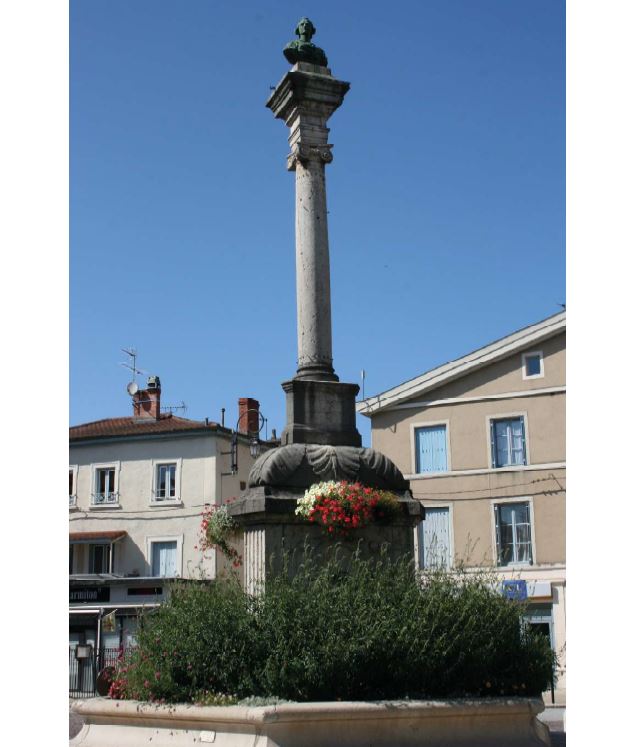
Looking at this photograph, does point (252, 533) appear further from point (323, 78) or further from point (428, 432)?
point (428, 432)

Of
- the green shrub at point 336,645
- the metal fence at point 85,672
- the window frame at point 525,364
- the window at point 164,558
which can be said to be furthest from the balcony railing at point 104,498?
the green shrub at point 336,645

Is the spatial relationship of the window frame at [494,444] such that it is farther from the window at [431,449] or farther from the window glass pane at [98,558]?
the window glass pane at [98,558]

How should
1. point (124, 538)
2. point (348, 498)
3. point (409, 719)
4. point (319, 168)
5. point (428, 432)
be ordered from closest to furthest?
point (409, 719) < point (348, 498) < point (319, 168) < point (428, 432) < point (124, 538)

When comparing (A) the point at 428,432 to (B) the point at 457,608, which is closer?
(B) the point at 457,608

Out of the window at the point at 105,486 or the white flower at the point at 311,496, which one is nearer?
the white flower at the point at 311,496

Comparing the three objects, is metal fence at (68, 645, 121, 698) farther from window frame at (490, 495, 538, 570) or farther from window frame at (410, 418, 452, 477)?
window frame at (490, 495, 538, 570)

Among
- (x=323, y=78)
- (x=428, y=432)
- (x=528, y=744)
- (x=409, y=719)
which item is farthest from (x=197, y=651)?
(x=428, y=432)

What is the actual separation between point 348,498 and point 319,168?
3.79 meters

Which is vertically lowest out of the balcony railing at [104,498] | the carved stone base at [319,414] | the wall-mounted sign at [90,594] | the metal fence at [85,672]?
the metal fence at [85,672]

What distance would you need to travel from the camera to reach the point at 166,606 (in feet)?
30.6

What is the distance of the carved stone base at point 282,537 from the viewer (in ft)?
32.0

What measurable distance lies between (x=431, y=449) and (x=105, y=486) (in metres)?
14.9

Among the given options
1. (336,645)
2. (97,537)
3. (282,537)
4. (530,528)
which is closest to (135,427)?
(97,537)

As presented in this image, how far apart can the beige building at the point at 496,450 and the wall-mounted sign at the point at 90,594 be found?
12.1 meters
